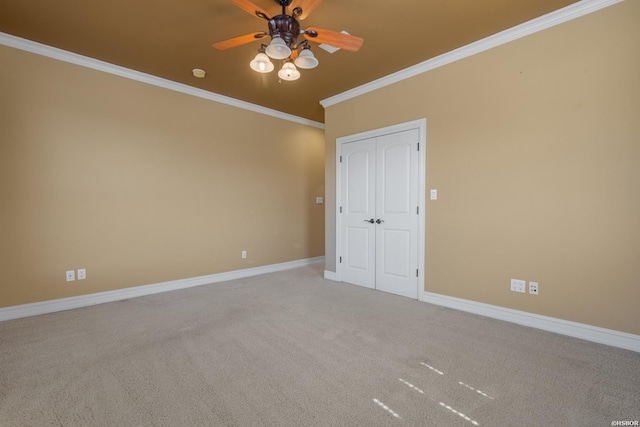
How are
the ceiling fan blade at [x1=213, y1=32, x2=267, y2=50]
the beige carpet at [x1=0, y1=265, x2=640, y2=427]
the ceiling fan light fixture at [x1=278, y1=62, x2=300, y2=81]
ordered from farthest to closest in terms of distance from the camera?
the ceiling fan light fixture at [x1=278, y1=62, x2=300, y2=81]
the ceiling fan blade at [x1=213, y1=32, x2=267, y2=50]
the beige carpet at [x1=0, y1=265, x2=640, y2=427]

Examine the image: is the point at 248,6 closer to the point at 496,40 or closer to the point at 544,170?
the point at 496,40

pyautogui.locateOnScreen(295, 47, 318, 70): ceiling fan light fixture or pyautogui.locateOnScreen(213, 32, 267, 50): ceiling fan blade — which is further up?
pyautogui.locateOnScreen(213, 32, 267, 50): ceiling fan blade

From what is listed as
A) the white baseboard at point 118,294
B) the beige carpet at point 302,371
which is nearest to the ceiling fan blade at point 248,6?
the beige carpet at point 302,371

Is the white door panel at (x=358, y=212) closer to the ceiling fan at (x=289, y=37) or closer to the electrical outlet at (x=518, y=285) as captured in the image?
the electrical outlet at (x=518, y=285)

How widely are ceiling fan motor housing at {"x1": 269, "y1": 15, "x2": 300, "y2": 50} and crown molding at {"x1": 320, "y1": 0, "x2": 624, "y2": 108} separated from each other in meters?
1.87

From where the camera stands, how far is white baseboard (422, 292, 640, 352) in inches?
89.3

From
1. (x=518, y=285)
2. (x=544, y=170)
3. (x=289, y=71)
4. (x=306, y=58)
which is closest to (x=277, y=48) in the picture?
(x=306, y=58)

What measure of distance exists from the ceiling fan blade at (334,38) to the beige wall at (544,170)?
1620mm

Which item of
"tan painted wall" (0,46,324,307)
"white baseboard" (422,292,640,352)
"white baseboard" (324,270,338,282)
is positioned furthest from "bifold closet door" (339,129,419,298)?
"tan painted wall" (0,46,324,307)

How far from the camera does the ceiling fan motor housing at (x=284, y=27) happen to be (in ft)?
6.91

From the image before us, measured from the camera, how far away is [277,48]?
77.2 inches

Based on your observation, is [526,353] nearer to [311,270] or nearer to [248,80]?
[311,270]

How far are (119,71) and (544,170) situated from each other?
15.7ft

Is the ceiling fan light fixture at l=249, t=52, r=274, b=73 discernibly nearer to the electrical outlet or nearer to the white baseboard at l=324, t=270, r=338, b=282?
the electrical outlet
